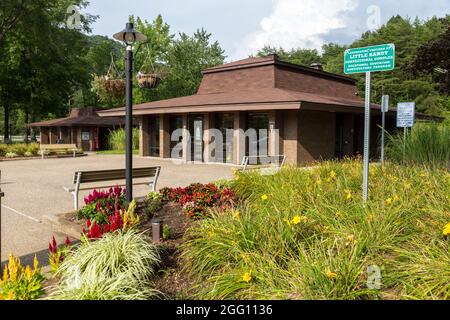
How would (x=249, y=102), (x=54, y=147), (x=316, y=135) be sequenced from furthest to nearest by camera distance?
(x=54, y=147)
(x=316, y=135)
(x=249, y=102)

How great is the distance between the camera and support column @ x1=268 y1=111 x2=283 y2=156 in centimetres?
1831

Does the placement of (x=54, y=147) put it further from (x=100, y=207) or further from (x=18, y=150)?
(x=100, y=207)

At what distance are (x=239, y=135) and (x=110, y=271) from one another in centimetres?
1590

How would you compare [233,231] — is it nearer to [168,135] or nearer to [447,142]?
[447,142]

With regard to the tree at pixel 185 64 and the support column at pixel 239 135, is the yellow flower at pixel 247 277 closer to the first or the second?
the support column at pixel 239 135

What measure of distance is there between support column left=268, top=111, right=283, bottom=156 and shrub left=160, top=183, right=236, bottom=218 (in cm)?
1111

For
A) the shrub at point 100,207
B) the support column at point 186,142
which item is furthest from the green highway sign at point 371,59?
the support column at point 186,142

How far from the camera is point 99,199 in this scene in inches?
277

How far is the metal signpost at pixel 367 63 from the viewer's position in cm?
556

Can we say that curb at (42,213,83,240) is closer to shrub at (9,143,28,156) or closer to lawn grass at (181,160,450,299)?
lawn grass at (181,160,450,299)

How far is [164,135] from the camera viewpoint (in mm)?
23219

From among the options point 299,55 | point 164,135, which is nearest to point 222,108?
point 164,135

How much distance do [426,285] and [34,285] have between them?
3.35 m

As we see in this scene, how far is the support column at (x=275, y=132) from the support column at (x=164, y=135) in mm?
7288
